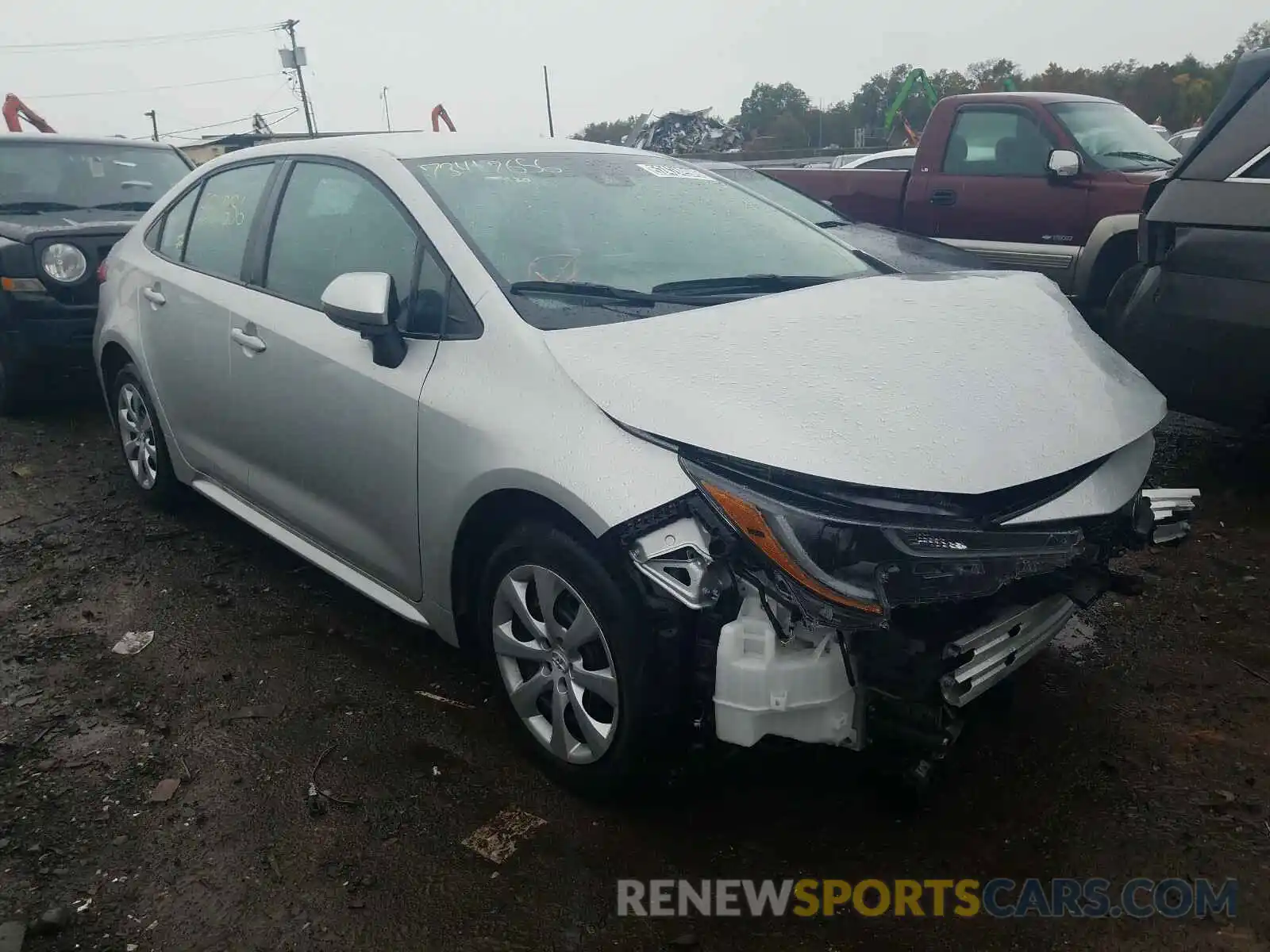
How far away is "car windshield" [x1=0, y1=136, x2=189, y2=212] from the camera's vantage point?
6.90m

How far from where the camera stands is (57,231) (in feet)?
20.3

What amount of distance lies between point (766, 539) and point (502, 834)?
109 cm

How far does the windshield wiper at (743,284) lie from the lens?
290cm

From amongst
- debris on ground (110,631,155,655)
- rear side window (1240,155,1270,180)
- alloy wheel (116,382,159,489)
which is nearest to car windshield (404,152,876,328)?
rear side window (1240,155,1270,180)

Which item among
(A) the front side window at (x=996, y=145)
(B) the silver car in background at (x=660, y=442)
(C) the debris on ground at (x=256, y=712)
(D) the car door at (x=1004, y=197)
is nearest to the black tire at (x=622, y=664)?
(B) the silver car in background at (x=660, y=442)

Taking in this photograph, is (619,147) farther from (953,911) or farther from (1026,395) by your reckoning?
(953,911)

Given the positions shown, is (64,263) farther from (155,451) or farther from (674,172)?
(674,172)

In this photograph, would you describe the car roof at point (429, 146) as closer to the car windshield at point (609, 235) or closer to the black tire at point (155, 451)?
the car windshield at point (609, 235)

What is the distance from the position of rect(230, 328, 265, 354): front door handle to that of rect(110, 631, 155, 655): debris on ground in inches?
44.5

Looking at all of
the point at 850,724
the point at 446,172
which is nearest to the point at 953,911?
the point at 850,724

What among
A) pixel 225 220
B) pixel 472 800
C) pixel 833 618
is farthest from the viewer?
pixel 225 220

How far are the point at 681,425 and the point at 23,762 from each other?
2216mm

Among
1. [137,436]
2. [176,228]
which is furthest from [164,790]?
[176,228]

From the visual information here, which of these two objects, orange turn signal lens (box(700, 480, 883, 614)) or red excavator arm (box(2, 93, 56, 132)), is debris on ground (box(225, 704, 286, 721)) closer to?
orange turn signal lens (box(700, 480, 883, 614))
